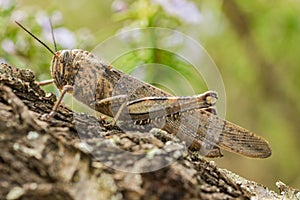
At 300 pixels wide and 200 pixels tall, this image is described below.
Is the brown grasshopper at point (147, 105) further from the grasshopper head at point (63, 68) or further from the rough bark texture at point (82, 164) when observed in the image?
the rough bark texture at point (82, 164)

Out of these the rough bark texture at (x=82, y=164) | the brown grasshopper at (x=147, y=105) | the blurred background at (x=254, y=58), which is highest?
the blurred background at (x=254, y=58)

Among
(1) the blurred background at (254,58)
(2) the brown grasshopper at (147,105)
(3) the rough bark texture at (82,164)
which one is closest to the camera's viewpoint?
(3) the rough bark texture at (82,164)

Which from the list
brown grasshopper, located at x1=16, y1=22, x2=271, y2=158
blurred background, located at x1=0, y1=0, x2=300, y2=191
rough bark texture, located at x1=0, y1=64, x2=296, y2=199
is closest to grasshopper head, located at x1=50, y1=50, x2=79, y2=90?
brown grasshopper, located at x1=16, y1=22, x2=271, y2=158

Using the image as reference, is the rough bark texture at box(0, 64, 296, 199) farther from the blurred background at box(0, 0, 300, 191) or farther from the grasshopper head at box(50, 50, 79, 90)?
the blurred background at box(0, 0, 300, 191)

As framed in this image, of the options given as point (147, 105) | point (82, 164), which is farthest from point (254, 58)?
point (82, 164)

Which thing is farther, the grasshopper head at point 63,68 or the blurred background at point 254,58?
the blurred background at point 254,58

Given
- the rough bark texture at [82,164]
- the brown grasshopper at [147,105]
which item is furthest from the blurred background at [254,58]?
the rough bark texture at [82,164]

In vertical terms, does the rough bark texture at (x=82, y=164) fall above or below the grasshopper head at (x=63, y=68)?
below

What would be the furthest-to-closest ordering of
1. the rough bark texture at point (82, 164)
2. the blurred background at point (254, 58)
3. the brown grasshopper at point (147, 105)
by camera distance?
1. the blurred background at point (254, 58)
2. the brown grasshopper at point (147, 105)
3. the rough bark texture at point (82, 164)

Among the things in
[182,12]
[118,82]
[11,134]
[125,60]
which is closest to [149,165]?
[11,134]
